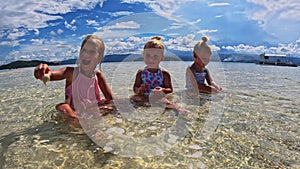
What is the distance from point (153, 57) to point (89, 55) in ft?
5.28

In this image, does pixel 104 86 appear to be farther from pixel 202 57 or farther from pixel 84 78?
pixel 202 57

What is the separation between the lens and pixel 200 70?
22.6 ft

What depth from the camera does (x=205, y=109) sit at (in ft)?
16.6

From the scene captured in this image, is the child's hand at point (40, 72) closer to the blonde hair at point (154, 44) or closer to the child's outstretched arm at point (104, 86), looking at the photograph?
the child's outstretched arm at point (104, 86)

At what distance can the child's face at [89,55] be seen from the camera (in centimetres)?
439

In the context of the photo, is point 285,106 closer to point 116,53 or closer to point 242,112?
point 242,112

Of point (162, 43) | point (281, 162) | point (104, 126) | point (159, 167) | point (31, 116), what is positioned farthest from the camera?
point (162, 43)

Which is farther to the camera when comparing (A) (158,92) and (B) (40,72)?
(A) (158,92)

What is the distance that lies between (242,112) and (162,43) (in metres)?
2.32

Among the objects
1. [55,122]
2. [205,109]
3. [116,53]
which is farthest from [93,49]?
[205,109]

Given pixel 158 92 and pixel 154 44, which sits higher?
pixel 154 44

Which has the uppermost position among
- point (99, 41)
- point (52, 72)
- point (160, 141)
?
point (99, 41)

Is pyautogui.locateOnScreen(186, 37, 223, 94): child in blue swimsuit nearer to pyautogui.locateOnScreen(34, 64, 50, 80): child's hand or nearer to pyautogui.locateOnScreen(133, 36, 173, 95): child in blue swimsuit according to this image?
pyautogui.locateOnScreen(133, 36, 173, 95): child in blue swimsuit

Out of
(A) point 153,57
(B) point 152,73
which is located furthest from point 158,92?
(A) point 153,57
